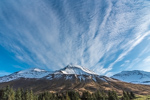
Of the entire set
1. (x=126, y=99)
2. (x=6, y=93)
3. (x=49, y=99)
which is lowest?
(x=126, y=99)

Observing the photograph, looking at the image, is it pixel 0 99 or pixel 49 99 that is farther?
pixel 49 99

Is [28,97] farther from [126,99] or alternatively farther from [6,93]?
[126,99]

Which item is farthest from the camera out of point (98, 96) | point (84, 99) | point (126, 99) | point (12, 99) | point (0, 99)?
point (84, 99)

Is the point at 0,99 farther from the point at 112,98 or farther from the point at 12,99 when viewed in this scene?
the point at 112,98

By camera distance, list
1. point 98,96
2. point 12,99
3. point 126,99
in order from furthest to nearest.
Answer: point 98,96 < point 126,99 < point 12,99

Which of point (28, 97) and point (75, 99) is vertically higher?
point (28, 97)

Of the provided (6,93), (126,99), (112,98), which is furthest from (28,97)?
(126,99)

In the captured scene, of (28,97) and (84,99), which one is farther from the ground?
(28,97)

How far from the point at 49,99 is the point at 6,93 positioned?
34758mm

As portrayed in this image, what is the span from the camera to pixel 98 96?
9050 centimetres

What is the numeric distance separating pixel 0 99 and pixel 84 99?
74.0 m

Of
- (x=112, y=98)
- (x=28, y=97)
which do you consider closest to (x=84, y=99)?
(x=112, y=98)

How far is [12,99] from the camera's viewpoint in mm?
72688

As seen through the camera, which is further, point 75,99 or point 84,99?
point 84,99
